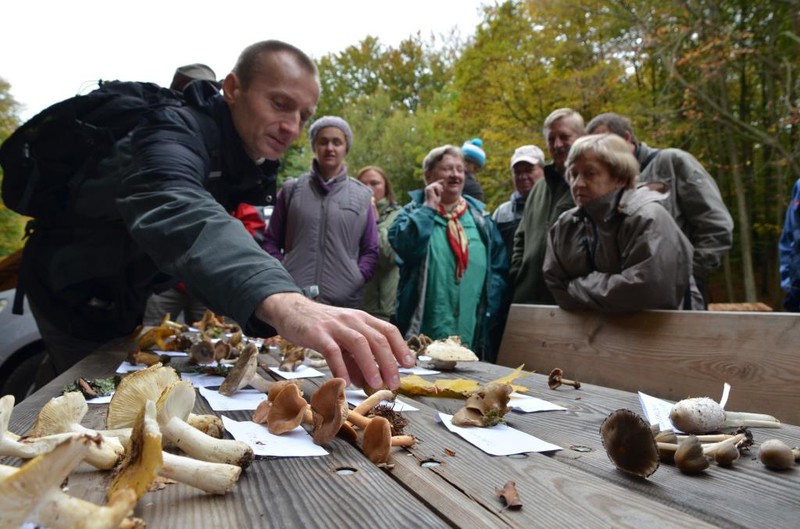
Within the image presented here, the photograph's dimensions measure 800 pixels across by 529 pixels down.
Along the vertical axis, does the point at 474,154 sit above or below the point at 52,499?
above

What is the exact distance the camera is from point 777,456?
1.02m

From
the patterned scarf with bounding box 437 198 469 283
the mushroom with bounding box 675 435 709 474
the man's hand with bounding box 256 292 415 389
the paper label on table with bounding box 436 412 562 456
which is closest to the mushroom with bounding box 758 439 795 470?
the mushroom with bounding box 675 435 709 474

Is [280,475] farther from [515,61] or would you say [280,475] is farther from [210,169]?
[515,61]

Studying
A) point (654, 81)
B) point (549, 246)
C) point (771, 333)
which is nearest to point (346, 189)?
point (549, 246)

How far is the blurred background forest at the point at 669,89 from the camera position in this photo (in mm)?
9000

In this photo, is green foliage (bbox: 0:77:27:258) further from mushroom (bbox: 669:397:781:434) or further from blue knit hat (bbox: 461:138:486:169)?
mushroom (bbox: 669:397:781:434)

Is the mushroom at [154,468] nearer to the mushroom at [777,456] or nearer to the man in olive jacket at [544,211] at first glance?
the mushroom at [777,456]

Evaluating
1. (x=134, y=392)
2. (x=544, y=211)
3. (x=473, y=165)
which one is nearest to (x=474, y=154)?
(x=473, y=165)

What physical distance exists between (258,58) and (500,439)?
1.89 m

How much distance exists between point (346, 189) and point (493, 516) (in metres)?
3.94

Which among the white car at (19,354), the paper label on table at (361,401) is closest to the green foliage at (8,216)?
the white car at (19,354)

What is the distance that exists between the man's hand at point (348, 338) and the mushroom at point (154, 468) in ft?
1.10

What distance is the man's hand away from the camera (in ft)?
3.76

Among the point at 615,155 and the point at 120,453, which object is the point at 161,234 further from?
the point at 615,155
